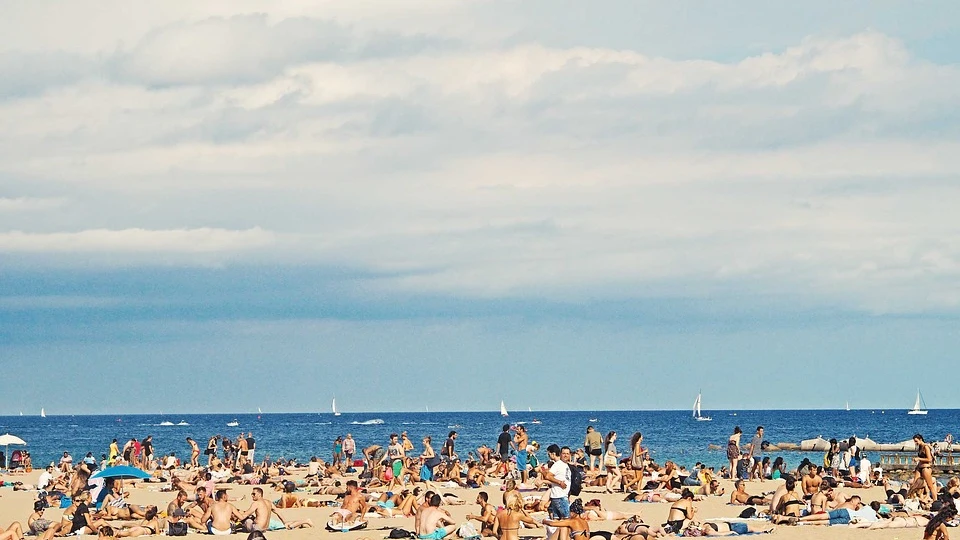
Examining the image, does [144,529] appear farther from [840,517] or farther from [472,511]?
[840,517]

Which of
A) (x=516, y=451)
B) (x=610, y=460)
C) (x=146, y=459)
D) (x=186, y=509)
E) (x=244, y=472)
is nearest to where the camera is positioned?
(x=186, y=509)

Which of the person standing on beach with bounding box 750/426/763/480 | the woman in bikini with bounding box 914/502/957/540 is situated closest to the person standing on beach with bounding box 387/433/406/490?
the person standing on beach with bounding box 750/426/763/480

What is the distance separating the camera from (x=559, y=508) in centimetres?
2020

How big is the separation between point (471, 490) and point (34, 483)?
52.1 feet

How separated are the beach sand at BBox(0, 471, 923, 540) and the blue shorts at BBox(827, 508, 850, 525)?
0.30 metres

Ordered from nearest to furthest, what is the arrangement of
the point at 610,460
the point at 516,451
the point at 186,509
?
the point at 186,509
the point at 516,451
the point at 610,460

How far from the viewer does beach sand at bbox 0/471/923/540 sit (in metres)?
21.8

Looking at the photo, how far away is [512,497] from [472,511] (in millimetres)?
6691

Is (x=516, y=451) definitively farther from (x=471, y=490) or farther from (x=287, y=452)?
(x=287, y=452)

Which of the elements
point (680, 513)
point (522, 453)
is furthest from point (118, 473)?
point (680, 513)

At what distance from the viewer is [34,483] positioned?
3897 centimetres

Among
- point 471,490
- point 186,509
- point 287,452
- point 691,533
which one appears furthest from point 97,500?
point 287,452

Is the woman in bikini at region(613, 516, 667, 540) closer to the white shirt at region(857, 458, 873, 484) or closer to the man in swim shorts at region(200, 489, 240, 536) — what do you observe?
the man in swim shorts at region(200, 489, 240, 536)

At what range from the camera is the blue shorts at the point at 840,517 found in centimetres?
2267
